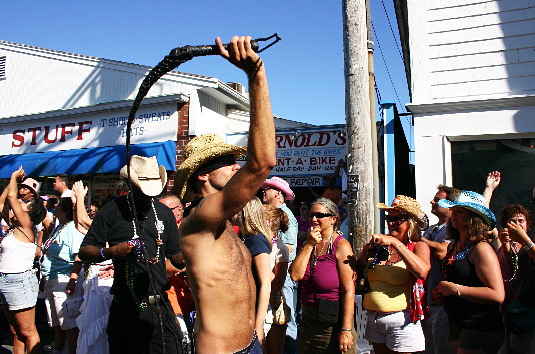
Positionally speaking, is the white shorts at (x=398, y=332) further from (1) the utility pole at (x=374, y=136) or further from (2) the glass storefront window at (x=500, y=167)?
(2) the glass storefront window at (x=500, y=167)

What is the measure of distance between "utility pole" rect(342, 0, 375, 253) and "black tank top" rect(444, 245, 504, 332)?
0.93m

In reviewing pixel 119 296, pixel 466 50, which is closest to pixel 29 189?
pixel 119 296

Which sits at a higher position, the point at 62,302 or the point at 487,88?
the point at 487,88

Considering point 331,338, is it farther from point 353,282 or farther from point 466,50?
point 466,50

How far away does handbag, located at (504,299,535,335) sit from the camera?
362 cm

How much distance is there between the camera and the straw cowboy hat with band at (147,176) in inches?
130

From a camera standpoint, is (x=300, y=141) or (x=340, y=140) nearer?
(x=340, y=140)

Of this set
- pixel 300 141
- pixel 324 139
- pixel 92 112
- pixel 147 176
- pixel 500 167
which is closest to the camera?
pixel 147 176

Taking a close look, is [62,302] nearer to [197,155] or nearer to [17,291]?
[17,291]

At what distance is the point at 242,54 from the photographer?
1754mm

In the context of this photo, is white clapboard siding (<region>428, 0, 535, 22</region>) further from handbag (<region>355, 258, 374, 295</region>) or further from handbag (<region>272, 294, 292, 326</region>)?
handbag (<region>272, 294, 292, 326</region>)

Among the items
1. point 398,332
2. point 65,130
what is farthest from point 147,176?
point 65,130

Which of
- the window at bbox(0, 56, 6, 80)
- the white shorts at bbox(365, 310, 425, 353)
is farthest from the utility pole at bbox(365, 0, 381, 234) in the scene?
the window at bbox(0, 56, 6, 80)

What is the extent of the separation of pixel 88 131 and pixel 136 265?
826 centimetres
